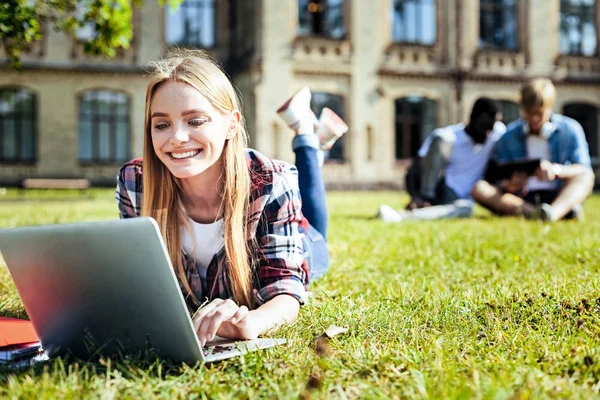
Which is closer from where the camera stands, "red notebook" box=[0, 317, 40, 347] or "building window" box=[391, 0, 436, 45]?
"red notebook" box=[0, 317, 40, 347]

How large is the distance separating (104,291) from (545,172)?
6016 millimetres

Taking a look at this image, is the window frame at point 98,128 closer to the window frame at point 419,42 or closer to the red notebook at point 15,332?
the window frame at point 419,42

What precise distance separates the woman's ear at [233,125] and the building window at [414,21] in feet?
60.2

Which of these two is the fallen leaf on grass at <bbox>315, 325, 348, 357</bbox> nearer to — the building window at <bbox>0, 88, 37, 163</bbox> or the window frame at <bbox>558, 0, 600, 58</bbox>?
the building window at <bbox>0, 88, 37, 163</bbox>

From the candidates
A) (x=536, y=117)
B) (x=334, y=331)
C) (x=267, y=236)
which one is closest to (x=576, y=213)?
(x=536, y=117)

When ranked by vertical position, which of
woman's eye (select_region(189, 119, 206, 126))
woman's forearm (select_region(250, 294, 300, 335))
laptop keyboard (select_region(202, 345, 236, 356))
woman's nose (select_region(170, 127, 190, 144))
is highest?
woman's eye (select_region(189, 119, 206, 126))

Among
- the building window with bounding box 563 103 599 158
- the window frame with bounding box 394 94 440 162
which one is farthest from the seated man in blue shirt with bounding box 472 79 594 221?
the building window with bounding box 563 103 599 158

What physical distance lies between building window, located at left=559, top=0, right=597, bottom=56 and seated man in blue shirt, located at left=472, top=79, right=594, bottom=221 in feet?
51.3

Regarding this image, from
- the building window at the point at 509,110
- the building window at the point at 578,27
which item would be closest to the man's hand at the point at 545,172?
the building window at the point at 509,110

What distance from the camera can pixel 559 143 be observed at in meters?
7.49

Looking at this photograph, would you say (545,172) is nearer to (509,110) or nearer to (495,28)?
(509,110)

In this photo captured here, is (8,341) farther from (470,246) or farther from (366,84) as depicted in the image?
(366,84)

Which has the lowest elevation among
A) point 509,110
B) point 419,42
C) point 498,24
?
point 509,110

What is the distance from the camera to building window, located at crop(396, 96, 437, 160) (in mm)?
20250
